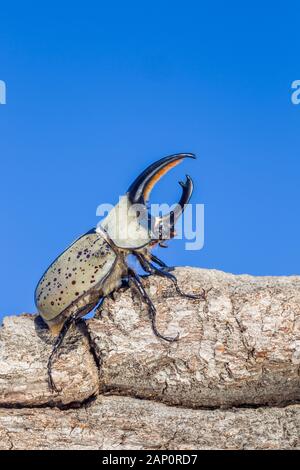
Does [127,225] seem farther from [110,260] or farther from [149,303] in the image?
[149,303]

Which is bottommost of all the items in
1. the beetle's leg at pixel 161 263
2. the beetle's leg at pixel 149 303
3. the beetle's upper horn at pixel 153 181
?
the beetle's leg at pixel 149 303

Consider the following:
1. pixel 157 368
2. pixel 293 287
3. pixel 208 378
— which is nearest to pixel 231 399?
pixel 208 378

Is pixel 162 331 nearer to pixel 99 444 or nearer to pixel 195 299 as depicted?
pixel 195 299

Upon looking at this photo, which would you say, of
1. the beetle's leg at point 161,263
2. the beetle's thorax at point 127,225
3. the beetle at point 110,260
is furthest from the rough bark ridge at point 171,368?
the beetle's thorax at point 127,225

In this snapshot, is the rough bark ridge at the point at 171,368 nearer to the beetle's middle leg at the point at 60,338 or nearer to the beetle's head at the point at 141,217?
the beetle's middle leg at the point at 60,338

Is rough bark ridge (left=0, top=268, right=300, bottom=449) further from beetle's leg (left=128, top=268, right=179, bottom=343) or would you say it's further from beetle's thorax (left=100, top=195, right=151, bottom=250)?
beetle's thorax (left=100, top=195, right=151, bottom=250)

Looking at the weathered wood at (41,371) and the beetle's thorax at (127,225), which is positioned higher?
the beetle's thorax at (127,225)
